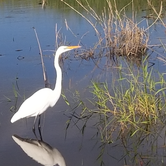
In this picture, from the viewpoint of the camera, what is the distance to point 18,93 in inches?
234

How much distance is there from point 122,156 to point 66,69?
12.6ft

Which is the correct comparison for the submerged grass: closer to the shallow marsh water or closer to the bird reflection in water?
the shallow marsh water

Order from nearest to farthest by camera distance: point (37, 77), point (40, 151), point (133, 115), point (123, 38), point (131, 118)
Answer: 1. point (40, 151)
2. point (133, 115)
3. point (131, 118)
4. point (37, 77)
5. point (123, 38)

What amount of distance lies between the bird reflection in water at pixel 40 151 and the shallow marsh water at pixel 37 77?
54mm

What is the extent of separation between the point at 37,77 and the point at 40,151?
2.89 m

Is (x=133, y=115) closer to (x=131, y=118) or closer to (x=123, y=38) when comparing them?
(x=131, y=118)

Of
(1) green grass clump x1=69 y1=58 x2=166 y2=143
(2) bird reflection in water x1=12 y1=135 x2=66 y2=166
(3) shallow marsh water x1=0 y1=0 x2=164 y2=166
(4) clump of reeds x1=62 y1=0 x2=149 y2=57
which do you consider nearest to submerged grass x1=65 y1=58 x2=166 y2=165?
(1) green grass clump x1=69 y1=58 x2=166 y2=143

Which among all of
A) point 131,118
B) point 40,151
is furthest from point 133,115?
point 40,151

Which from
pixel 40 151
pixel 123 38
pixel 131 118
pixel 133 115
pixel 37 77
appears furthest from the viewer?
pixel 123 38

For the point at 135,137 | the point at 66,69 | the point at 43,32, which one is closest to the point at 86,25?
the point at 43,32

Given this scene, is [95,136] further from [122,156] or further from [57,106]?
[57,106]

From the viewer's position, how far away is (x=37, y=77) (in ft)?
22.6

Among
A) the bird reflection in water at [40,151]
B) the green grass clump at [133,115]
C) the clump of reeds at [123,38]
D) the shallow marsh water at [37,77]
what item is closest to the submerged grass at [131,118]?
the green grass clump at [133,115]

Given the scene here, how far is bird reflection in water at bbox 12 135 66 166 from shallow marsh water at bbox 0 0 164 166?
0.18ft
